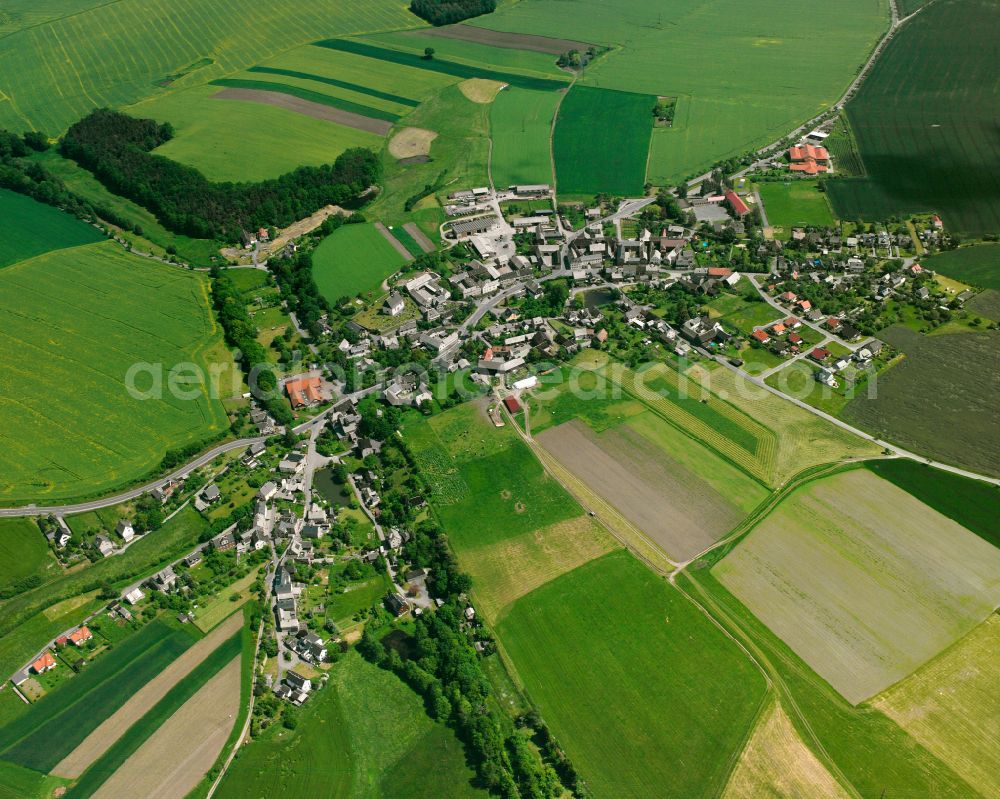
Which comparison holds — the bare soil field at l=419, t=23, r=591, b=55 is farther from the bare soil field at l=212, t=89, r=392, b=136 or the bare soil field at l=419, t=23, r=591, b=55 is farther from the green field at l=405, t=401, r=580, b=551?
the green field at l=405, t=401, r=580, b=551

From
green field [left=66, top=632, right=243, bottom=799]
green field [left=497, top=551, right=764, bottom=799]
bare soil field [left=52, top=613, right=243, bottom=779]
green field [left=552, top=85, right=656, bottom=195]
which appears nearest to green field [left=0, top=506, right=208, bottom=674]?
bare soil field [left=52, top=613, right=243, bottom=779]

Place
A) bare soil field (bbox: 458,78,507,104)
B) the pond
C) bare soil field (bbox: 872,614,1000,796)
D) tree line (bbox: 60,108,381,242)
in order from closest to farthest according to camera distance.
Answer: bare soil field (bbox: 872,614,1000,796) → the pond → tree line (bbox: 60,108,381,242) → bare soil field (bbox: 458,78,507,104)

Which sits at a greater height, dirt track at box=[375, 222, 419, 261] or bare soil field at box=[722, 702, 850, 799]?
dirt track at box=[375, 222, 419, 261]

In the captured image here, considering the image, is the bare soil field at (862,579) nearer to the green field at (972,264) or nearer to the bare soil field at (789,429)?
the bare soil field at (789,429)

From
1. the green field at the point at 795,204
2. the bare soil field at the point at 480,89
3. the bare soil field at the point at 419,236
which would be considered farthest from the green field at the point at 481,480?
the bare soil field at the point at 480,89

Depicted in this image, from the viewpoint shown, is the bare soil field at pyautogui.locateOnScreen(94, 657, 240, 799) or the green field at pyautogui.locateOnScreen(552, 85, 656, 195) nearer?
the bare soil field at pyautogui.locateOnScreen(94, 657, 240, 799)

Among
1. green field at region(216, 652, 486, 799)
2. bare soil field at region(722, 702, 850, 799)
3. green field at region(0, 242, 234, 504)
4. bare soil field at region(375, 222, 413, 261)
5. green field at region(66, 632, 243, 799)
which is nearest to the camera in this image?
bare soil field at region(722, 702, 850, 799)
